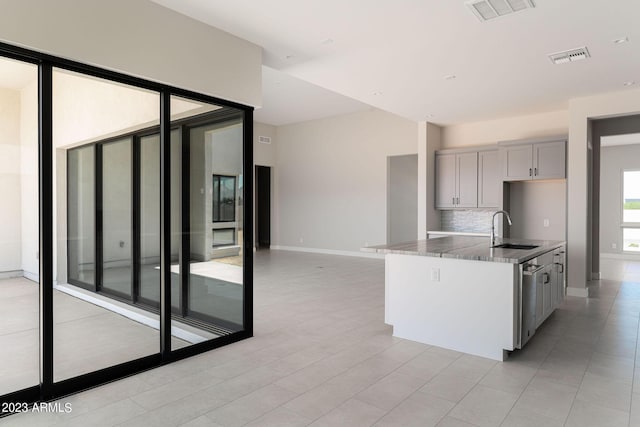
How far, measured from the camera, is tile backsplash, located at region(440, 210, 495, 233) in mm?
7840

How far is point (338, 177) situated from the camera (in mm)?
10680

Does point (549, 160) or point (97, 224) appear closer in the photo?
point (97, 224)

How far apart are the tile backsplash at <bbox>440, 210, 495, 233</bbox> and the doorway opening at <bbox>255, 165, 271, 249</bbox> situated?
609 centimetres

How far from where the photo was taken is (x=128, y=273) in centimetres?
344

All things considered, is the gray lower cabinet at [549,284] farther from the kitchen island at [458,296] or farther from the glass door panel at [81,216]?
the glass door panel at [81,216]

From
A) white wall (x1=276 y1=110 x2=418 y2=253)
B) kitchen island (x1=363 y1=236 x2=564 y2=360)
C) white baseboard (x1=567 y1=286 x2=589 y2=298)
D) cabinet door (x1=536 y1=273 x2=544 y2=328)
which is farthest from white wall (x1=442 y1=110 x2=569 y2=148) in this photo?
cabinet door (x1=536 y1=273 x2=544 y2=328)

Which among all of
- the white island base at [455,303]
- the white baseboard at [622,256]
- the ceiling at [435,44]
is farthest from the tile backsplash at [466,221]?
the white baseboard at [622,256]

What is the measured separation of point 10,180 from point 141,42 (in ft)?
4.27

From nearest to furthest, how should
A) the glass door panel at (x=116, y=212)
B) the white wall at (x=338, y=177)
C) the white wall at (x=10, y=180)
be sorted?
the white wall at (x=10, y=180) < the glass door panel at (x=116, y=212) < the white wall at (x=338, y=177)

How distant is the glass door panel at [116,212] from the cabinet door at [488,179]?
6191 mm

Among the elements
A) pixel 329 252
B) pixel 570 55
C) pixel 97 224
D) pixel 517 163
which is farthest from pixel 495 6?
pixel 329 252

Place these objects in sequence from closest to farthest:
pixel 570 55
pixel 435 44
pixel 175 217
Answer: pixel 175 217, pixel 435 44, pixel 570 55

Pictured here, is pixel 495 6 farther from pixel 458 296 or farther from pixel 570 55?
pixel 458 296

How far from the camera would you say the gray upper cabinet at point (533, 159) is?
646 centimetres
